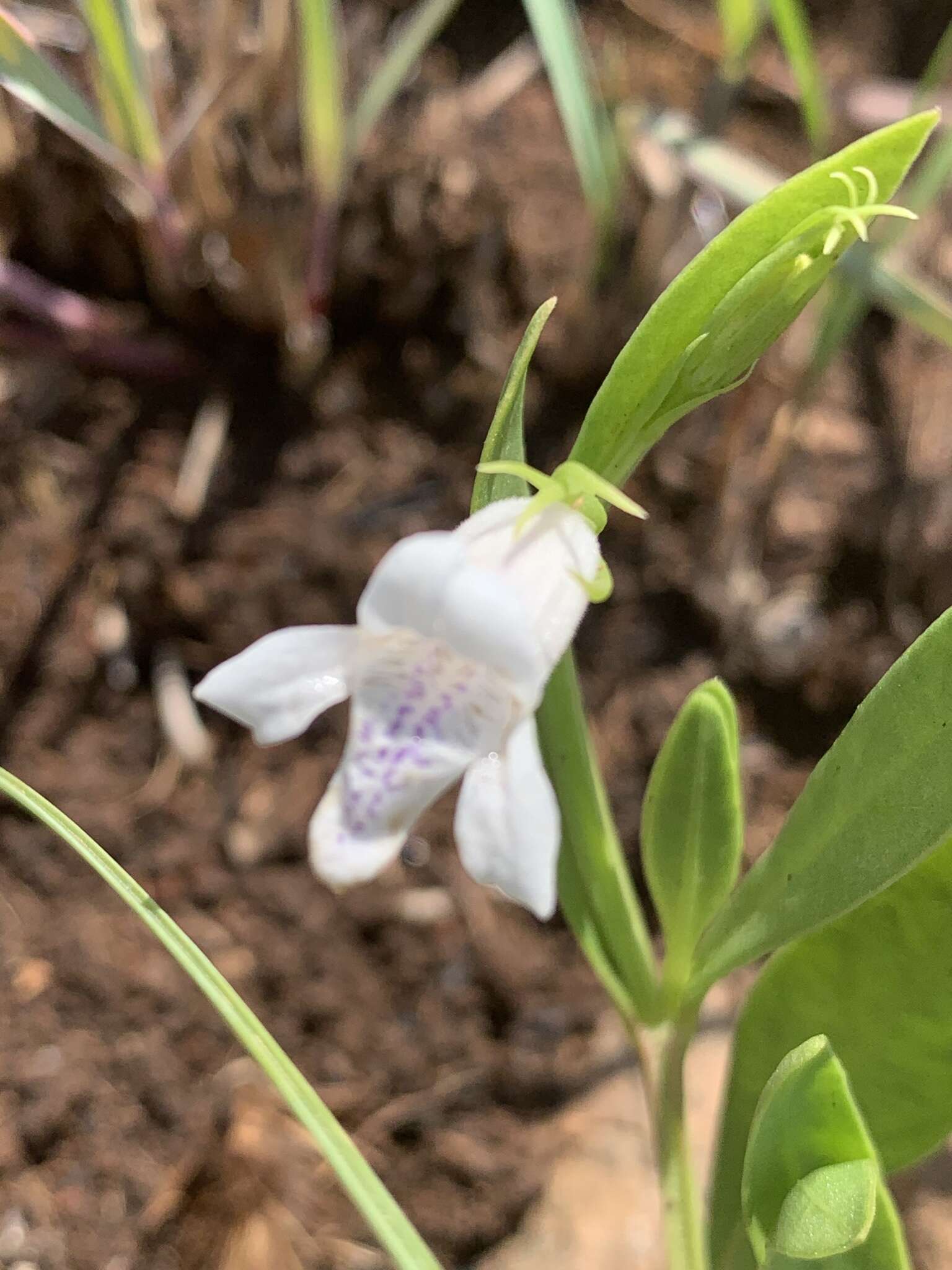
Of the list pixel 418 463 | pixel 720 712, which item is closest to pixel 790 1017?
pixel 720 712

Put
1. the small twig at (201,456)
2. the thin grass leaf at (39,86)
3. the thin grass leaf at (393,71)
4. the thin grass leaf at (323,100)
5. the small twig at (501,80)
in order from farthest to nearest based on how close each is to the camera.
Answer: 1. the small twig at (501,80)
2. the small twig at (201,456)
3. the thin grass leaf at (393,71)
4. the thin grass leaf at (323,100)
5. the thin grass leaf at (39,86)

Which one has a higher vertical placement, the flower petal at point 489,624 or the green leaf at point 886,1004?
the flower petal at point 489,624

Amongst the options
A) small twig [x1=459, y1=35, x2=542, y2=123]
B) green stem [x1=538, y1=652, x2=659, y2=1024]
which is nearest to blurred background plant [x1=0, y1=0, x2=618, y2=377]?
small twig [x1=459, y1=35, x2=542, y2=123]

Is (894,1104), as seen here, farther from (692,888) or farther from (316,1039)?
(316,1039)

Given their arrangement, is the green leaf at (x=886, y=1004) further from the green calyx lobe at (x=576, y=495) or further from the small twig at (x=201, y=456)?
the small twig at (x=201, y=456)

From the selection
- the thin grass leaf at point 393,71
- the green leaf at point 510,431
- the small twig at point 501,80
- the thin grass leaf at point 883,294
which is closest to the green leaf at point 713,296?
the green leaf at point 510,431

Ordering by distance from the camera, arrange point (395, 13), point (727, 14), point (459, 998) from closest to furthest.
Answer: point (727, 14), point (459, 998), point (395, 13)

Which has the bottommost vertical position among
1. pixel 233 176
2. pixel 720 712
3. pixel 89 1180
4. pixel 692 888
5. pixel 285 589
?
pixel 89 1180
